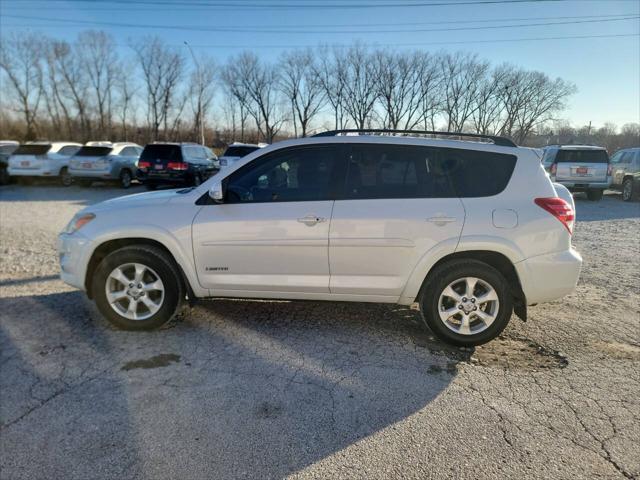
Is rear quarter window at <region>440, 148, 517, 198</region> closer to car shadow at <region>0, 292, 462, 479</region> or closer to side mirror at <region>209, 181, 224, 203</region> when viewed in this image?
car shadow at <region>0, 292, 462, 479</region>

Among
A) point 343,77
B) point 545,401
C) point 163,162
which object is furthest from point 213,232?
point 343,77

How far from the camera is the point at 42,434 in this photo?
2539mm

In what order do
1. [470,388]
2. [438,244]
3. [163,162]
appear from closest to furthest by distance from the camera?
[470,388], [438,244], [163,162]

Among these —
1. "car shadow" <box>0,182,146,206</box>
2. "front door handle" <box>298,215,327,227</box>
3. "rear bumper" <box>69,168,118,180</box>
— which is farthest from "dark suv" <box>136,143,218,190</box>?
"front door handle" <box>298,215,327,227</box>

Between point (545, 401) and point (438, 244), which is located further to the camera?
point (438, 244)

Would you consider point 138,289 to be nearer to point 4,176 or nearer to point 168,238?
point 168,238

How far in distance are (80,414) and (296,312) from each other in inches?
84.5

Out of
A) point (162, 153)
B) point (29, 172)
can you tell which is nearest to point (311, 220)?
point (162, 153)

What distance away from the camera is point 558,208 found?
136 inches

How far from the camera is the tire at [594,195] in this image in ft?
49.2

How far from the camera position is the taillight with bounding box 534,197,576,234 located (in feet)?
11.3

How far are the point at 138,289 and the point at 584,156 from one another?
1529 cm

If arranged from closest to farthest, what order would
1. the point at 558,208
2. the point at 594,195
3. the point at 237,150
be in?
the point at 558,208, the point at 594,195, the point at 237,150

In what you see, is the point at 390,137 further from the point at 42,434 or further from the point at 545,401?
the point at 42,434
